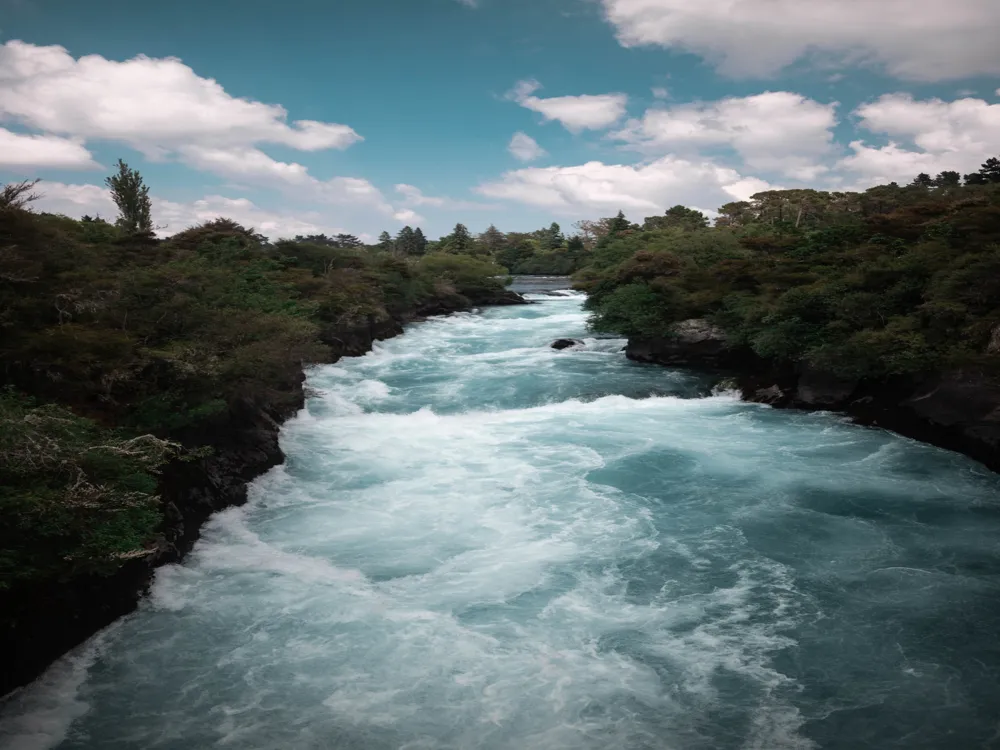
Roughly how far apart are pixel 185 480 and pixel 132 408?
1593 mm

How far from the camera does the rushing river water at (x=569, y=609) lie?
725 centimetres

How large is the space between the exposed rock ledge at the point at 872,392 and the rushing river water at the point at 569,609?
732 millimetres

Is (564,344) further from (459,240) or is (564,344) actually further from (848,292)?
(459,240)

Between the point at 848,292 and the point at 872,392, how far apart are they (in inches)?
129

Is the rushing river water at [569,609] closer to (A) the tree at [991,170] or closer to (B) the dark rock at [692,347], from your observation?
(B) the dark rock at [692,347]

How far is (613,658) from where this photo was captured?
8.35 m

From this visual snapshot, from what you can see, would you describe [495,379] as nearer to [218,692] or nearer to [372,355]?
[372,355]

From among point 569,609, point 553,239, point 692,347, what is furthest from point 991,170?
point 553,239

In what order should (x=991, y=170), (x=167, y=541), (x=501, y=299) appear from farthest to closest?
(x=501, y=299) → (x=991, y=170) → (x=167, y=541)

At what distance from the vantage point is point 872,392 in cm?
1930

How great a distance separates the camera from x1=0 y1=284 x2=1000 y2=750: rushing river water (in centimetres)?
725

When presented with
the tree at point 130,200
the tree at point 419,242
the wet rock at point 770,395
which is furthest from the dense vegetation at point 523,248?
the wet rock at point 770,395

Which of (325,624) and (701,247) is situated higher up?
(701,247)

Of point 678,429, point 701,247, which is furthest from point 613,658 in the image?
point 701,247
